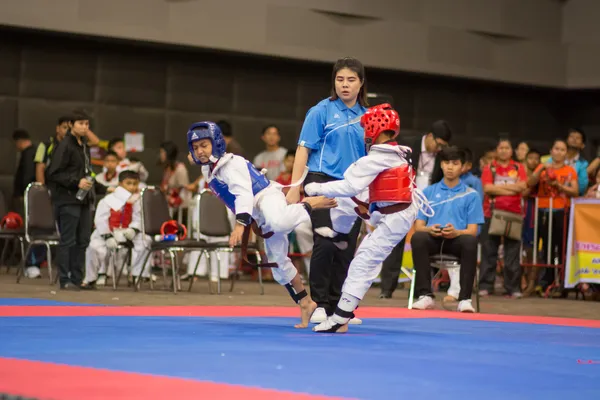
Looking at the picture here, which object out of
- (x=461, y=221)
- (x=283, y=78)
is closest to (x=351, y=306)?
(x=461, y=221)

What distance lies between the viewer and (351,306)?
536 centimetres

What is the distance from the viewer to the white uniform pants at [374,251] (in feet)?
17.5

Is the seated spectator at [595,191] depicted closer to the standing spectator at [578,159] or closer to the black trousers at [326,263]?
the standing spectator at [578,159]

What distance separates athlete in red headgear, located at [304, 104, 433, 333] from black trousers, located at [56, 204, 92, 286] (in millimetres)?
4265

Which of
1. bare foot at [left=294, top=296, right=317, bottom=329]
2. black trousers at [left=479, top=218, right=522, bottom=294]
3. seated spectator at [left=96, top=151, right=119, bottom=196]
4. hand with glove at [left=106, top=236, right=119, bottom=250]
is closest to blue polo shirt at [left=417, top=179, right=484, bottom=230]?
black trousers at [left=479, top=218, right=522, bottom=294]

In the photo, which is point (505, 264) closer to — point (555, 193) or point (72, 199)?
point (555, 193)

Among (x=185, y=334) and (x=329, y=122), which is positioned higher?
(x=329, y=122)

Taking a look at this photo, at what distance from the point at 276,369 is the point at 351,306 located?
168 cm

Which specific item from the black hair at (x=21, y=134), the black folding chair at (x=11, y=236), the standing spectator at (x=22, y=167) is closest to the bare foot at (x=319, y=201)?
the black folding chair at (x=11, y=236)

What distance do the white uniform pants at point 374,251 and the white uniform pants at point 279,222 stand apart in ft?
1.20

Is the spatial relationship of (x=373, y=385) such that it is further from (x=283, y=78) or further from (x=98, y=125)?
(x=283, y=78)

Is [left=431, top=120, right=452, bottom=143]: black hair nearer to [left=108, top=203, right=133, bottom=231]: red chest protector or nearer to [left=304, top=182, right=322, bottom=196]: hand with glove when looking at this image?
[left=108, top=203, right=133, bottom=231]: red chest protector

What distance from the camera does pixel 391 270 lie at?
969 centimetres

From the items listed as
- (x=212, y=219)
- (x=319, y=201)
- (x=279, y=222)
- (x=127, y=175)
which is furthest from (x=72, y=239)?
(x=319, y=201)
